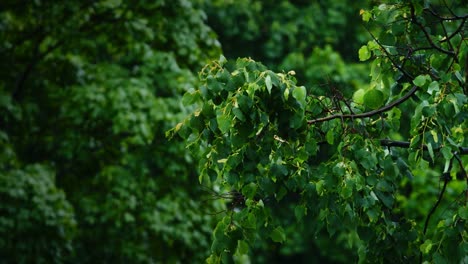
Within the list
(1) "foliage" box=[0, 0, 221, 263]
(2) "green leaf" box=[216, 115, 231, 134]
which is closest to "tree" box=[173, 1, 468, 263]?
(2) "green leaf" box=[216, 115, 231, 134]

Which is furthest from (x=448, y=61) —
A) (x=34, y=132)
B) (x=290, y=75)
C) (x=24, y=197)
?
(x=34, y=132)

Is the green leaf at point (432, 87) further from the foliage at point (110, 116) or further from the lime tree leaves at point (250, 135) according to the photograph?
the foliage at point (110, 116)

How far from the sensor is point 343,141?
173 inches

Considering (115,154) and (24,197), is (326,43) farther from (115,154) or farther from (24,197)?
(24,197)

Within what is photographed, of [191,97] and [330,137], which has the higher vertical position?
[191,97]

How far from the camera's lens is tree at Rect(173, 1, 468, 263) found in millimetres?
4094

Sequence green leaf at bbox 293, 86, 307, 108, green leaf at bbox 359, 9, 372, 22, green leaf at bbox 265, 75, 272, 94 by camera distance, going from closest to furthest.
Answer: green leaf at bbox 265, 75, 272, 94 → green leaf at bbox 293, 86, 307, 108 → green leaf at bbox 359, 9, 372, 22

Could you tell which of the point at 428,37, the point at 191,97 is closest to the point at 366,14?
the point at 428,37

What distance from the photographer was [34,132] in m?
10.5

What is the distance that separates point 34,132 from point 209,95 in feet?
22.5

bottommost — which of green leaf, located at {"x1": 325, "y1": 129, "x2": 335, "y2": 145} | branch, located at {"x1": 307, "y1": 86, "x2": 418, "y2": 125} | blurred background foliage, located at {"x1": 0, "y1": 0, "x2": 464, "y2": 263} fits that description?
green leaf, located at {"x1": 325, "y1": 129, "x2": 335, "y2": 145}

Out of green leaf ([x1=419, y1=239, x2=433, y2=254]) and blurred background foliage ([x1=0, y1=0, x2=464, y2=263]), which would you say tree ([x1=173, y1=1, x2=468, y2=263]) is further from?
blurred background foliage ([x1=0, y1=0, x2=464, y2=263])

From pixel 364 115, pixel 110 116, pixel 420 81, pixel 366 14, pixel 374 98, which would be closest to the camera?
pixel 420 81

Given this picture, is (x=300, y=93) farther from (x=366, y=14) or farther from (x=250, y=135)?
(x=366, y=14)
